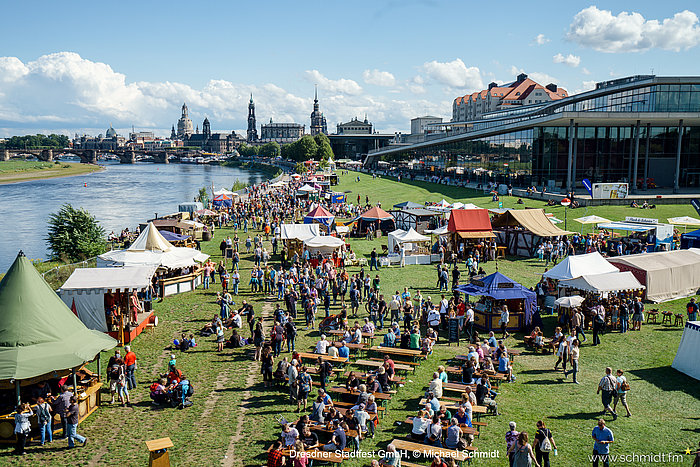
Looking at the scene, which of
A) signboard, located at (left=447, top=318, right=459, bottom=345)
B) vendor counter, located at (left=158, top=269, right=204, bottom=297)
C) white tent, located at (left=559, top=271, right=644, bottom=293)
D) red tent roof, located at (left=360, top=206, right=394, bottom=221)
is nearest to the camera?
signboard, located at (left=447, top=318, right=459, bottom=345)

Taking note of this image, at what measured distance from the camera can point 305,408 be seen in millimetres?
12734

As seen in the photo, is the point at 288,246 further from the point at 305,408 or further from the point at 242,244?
the point at 305,408

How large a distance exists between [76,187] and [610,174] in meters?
90.7

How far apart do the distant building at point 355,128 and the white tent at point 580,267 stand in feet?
558

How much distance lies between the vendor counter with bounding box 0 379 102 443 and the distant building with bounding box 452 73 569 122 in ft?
330

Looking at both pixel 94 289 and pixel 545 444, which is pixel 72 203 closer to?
pixel 94 289

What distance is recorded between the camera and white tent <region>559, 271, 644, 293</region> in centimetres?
1830

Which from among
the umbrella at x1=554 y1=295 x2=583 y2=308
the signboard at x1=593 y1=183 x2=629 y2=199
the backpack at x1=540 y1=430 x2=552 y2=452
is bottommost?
the backpack at x1=540 y1=430 x2=552 y2=452

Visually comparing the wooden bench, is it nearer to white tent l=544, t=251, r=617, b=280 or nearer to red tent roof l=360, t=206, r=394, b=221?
white tent l=544, t=251, r=617, b=280

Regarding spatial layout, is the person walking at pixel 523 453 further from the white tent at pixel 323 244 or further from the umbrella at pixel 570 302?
the white tent at pixel 323 244

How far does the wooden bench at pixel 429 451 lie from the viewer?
9.91 meters

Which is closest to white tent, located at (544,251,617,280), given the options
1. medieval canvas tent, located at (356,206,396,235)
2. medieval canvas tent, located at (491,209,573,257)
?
medieval canvas tent, located at (491,209,573,257)

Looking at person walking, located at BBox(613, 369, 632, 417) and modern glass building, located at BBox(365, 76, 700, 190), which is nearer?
person walking, located at BBox(613, 369, 632, 417)

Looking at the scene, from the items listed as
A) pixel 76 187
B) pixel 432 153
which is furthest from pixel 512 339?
pixel 76 187
